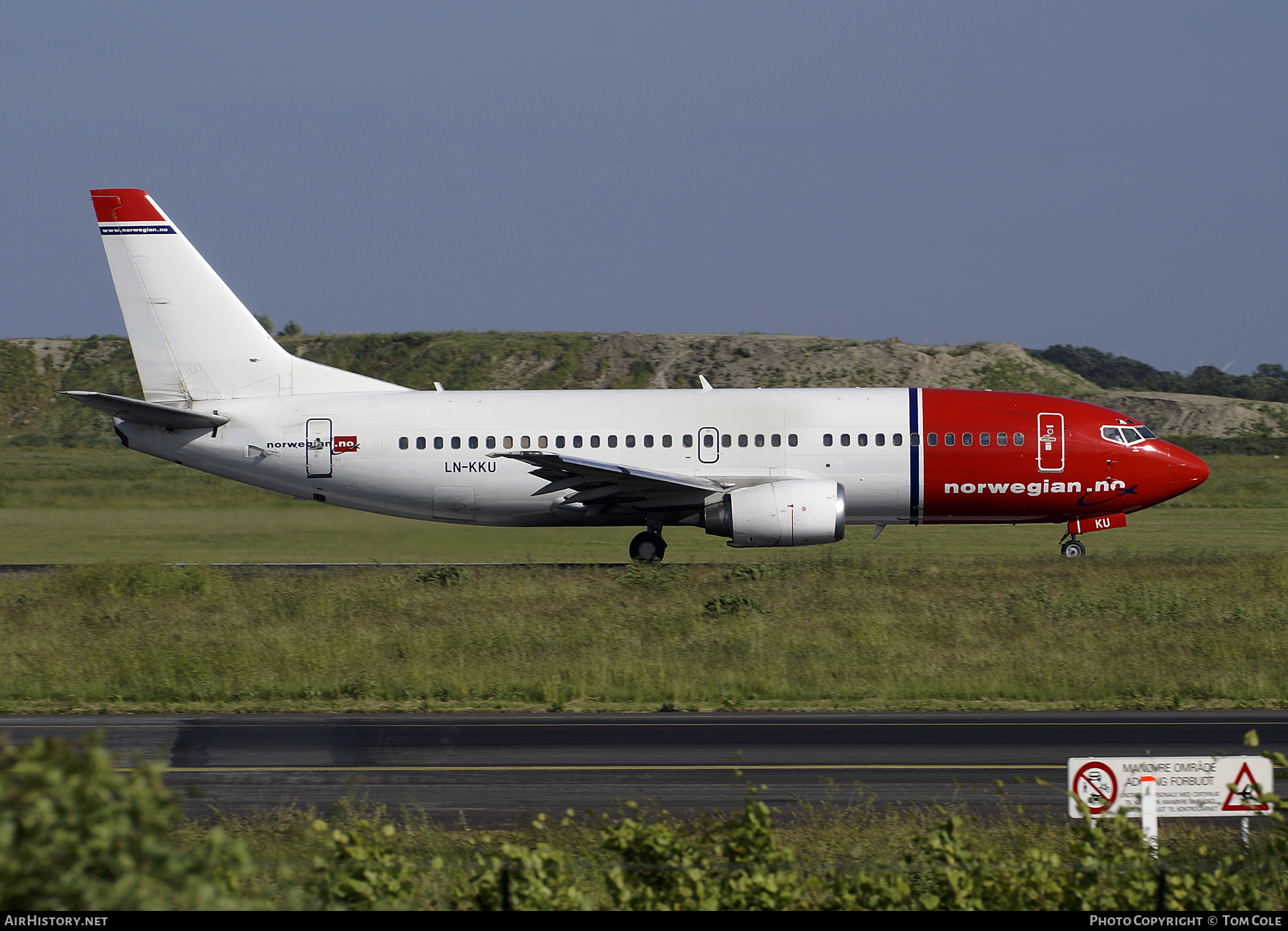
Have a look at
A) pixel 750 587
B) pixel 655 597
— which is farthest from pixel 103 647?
pixel 750 587

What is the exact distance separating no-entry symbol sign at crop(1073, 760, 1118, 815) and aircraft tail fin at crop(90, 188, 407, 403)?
74.3 ft

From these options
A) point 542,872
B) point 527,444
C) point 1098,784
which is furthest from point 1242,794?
point 527,444

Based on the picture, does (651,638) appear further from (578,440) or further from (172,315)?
(172,315)

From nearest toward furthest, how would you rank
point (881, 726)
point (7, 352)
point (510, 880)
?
point (510, 880) < point (881, 726) < point (7, 352)

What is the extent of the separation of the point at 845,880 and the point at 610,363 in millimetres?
105325

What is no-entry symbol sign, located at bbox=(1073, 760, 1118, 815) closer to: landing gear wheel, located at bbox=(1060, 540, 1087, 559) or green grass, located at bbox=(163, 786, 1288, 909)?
green grass, located at bbox=(163, 786, 1288, 909)

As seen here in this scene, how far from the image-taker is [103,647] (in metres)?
19.5

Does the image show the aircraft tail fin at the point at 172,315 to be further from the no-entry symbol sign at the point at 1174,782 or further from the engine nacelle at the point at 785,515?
the no-entry symbol sign at the point at 1174,782

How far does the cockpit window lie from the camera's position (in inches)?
1103

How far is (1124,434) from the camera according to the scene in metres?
28.2

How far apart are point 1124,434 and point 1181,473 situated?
1.67 meters

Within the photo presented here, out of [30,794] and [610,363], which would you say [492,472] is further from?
[610,363]
